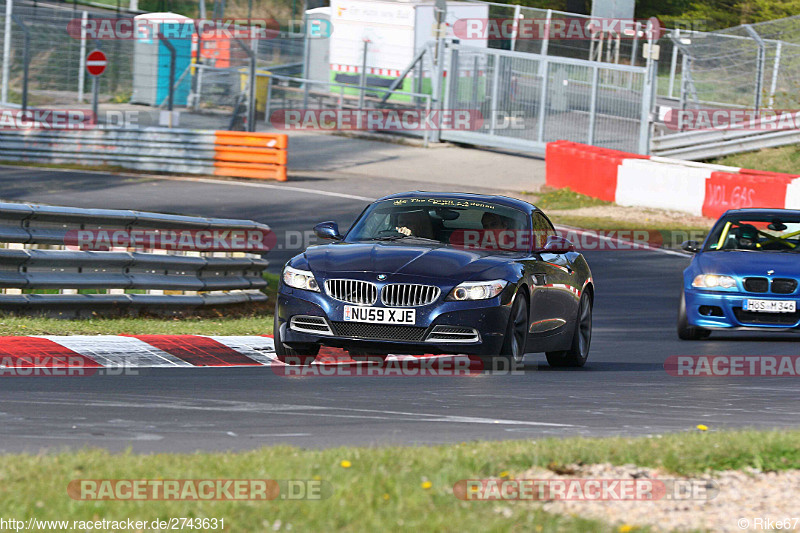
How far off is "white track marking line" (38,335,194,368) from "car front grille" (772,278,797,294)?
6695 millimetres

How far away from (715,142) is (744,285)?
62.9 feet

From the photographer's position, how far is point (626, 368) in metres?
11.4

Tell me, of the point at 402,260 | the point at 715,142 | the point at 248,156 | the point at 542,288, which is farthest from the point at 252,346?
the point at 715,142

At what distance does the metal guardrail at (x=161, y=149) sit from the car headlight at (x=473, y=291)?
2088cm

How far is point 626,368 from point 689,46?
22070mm

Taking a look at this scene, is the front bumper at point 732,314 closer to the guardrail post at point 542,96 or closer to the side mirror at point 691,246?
the side mirror at point 691,246

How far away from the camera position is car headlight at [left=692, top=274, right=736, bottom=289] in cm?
1382

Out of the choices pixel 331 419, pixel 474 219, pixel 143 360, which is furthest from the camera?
pixel 474 219

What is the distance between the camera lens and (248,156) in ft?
98.7

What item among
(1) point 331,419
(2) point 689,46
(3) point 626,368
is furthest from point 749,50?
(1) point 331,419

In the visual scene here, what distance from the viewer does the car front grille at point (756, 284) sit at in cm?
1368

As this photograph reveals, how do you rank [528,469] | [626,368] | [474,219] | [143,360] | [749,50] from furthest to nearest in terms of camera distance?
[749,50] < [626,368] < [474,219] < [143,360] < [528,469]

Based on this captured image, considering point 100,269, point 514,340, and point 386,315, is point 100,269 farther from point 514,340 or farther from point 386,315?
point 514,340

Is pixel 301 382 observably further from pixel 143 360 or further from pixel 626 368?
pixel 626 368
